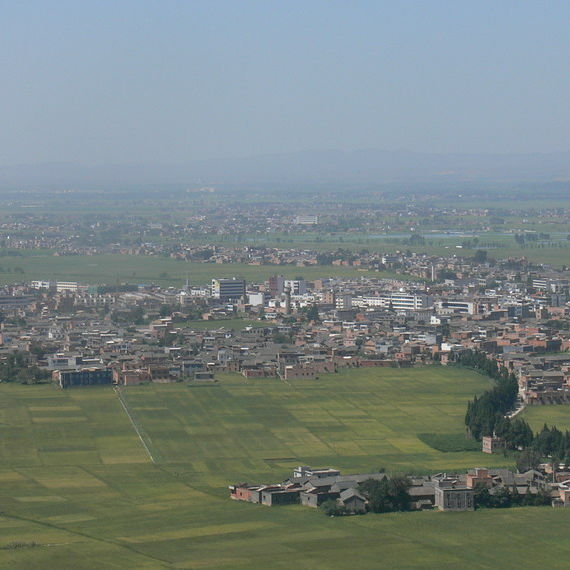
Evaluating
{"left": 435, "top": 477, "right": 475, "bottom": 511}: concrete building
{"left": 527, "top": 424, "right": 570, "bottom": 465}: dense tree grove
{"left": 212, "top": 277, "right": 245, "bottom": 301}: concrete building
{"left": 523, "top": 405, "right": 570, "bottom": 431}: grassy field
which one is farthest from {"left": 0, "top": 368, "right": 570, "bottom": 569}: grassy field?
{"left": 212, "top": 277, "right": 245, "bottom": 301}: concrete building

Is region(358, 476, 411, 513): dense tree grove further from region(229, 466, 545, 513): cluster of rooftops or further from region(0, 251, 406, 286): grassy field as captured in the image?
region(0, 251, 406, 286): grassy field

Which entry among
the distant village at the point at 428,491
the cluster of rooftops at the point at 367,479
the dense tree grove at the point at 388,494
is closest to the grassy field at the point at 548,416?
the cluster of rooftops at the point at 367,479

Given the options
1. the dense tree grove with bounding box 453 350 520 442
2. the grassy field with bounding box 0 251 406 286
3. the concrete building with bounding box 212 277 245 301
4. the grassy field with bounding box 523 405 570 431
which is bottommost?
the grassy field with bounding box 0 251 406 286

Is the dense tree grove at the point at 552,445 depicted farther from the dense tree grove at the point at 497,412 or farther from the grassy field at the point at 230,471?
the grassy field at the point at 230,471

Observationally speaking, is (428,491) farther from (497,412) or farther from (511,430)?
(497,412)

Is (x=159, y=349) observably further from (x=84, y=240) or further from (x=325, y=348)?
(x=84, y=240)
